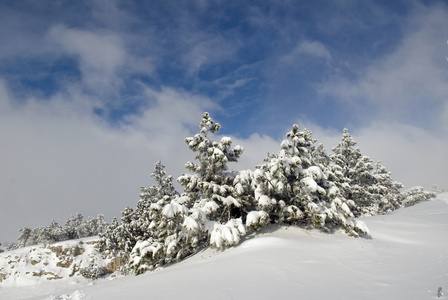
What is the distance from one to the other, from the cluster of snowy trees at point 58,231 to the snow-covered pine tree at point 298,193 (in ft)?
167

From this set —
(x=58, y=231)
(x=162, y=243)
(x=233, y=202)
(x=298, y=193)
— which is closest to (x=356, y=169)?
(x=298, y=193)

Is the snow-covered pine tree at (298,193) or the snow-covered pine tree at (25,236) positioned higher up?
the snow-covered pine tree at (298,193)

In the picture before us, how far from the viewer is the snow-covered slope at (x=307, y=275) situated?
7148 mm

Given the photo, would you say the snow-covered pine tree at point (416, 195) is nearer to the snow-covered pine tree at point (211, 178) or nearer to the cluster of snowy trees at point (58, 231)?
the snow-covered pine tree at point (211, 178)

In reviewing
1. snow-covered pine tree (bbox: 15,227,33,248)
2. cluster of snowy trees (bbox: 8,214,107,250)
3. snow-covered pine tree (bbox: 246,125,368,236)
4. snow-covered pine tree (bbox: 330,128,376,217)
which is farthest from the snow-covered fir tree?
snow-covered pine tree (bbox: 15,227,33,248)

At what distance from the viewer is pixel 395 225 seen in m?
20.6

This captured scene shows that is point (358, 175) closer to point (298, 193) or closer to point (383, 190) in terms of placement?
point (383, 190)

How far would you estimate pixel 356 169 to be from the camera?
3444cm

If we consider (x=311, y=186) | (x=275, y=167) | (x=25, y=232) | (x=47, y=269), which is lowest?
(x=47, y=269)

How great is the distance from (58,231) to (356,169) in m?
60.8

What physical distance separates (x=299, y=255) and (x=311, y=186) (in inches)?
237

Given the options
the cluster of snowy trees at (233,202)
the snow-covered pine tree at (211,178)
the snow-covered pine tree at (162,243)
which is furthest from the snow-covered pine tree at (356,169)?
the snow-covered pine tree at (162,243)

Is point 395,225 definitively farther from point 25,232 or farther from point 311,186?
point 25,232

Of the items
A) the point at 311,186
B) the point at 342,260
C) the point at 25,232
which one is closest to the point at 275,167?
the point at 311,186
